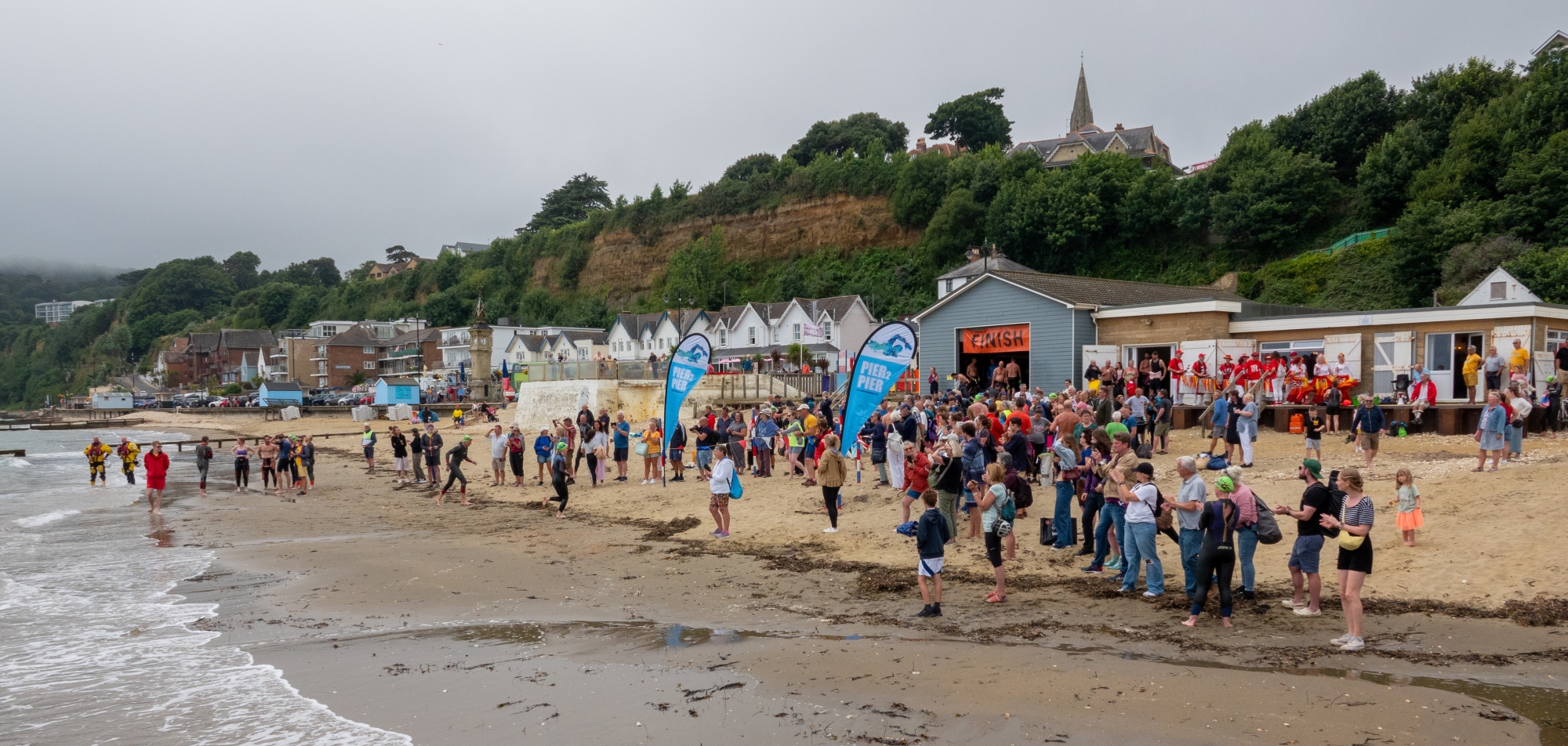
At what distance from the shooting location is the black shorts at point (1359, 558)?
7.48 metres

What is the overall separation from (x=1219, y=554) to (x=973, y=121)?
76369mm

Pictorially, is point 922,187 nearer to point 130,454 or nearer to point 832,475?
point 130,454

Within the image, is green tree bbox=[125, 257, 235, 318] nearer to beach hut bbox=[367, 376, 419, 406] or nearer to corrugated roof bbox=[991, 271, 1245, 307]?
beach hut bbox=[367, 376, 419, 406]

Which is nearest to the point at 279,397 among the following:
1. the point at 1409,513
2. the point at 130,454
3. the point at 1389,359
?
the point at 130,454

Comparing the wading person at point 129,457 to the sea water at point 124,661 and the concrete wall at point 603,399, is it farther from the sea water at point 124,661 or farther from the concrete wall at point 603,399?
the concrete wall at point 603,399

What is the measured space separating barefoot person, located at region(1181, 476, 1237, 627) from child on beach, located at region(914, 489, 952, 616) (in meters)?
2.43

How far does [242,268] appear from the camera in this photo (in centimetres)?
16025

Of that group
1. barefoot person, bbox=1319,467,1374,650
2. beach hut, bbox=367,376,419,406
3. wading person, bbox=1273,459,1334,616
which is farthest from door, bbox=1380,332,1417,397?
beach hut, bbox=367,376,419,406

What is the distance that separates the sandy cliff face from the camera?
228 feet

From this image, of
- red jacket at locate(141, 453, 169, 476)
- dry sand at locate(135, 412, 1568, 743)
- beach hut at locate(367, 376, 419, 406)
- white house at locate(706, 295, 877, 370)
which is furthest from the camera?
beach hut at locate(367, 376, 419, 406)

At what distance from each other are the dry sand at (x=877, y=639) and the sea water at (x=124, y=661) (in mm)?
369

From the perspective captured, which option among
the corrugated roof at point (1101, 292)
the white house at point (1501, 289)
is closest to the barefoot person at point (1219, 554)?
the corrugated roof at point (1101, 292)

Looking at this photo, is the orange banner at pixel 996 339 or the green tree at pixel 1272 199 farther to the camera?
the green tree at pixel 1272 199

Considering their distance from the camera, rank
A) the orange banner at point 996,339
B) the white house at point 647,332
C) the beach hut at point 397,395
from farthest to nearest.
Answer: the white house at point 647,332
the beach hut at point 397,395
the orange banner at point 996,339
